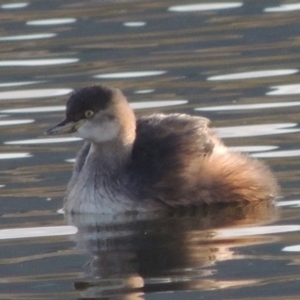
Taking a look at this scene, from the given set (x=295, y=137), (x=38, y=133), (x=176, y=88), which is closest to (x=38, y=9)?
(x=176, y=88)

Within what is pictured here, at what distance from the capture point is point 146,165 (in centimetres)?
961

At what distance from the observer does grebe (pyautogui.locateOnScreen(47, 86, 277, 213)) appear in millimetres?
9562

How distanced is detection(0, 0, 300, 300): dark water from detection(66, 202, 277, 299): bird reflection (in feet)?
0.04

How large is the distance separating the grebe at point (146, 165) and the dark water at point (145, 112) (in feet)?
0.49

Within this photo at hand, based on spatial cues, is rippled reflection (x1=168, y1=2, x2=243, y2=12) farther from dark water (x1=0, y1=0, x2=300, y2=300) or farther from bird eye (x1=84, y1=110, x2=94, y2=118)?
bird eye (x1=84, y1=110, x2=94, y2=118)

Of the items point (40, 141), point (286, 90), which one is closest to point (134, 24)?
point (286, 90)

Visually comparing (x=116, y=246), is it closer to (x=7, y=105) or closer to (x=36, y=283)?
(x=36, y=283)

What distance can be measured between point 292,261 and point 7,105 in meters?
5.16

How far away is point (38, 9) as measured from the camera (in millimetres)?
16781

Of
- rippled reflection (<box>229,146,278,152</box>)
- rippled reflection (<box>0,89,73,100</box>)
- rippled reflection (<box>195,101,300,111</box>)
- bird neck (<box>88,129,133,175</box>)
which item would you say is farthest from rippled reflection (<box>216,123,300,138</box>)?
rippled reflection (<box>0,89,73,100</box>)

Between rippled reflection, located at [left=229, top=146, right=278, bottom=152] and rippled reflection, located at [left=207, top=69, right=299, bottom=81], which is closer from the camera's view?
rippled reflection, located at [left=229, top=146, right=278, bottom=152]

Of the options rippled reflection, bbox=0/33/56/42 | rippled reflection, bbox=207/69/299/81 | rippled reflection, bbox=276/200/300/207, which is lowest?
rippled reflection, bbox=276/200/300/207

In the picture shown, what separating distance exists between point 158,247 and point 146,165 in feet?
4.56

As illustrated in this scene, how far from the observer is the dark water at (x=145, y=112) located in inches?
300
